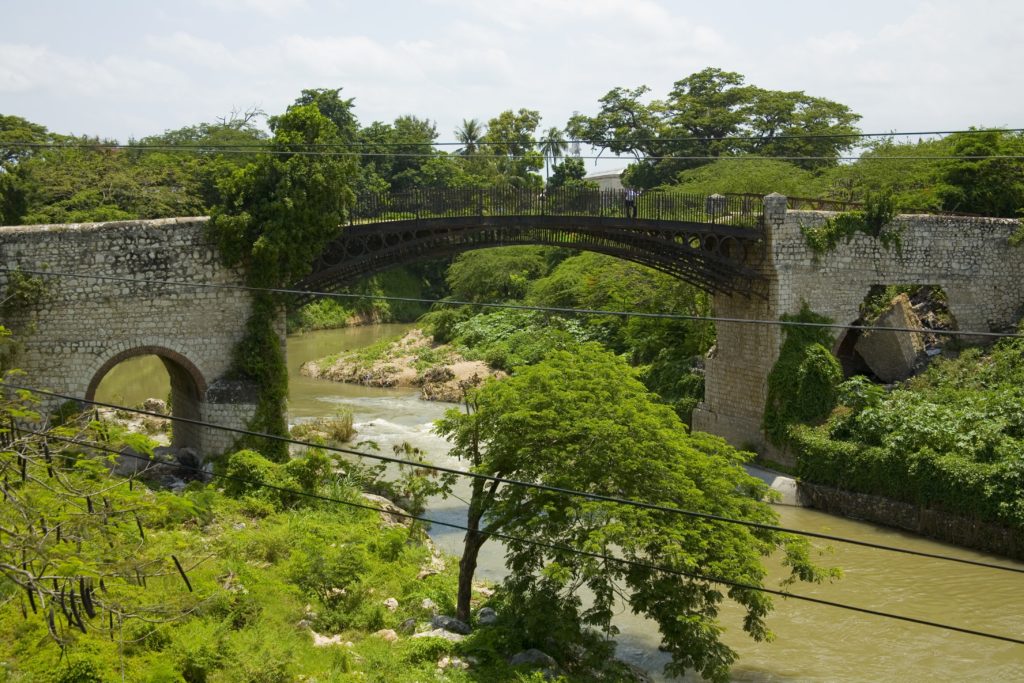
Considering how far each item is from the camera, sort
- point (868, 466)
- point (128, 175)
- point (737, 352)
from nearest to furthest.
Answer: point (868, 466) < point (737, 352) < point (128, 175)

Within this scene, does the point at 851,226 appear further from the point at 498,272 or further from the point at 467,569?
the point at 498,272

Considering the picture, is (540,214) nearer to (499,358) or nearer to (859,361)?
(859,361)

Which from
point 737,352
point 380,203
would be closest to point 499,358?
point 737,352

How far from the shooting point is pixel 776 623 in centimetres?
1712

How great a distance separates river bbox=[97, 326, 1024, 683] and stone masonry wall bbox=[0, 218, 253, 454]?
6.24m

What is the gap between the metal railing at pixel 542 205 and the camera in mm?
24359

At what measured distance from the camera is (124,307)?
21.8 meters

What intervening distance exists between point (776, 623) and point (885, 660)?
1953 millimetres

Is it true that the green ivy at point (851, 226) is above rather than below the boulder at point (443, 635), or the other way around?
above

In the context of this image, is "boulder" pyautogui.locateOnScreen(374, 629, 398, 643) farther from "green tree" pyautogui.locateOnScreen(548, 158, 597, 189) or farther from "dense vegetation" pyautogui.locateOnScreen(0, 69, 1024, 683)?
"green tree" pyautogui.locateOnScreen(548, 158, 597, 189)

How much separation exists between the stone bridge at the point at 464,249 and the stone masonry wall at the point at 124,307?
3 cm

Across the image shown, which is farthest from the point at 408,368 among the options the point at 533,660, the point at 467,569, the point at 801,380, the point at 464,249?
the point at 533,660

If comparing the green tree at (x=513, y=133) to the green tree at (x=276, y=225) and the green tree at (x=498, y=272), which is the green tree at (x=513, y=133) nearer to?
the green tree at (x=498, y=272)

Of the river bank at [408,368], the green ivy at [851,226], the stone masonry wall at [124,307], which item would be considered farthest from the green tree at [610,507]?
the river bank at [408,368]
